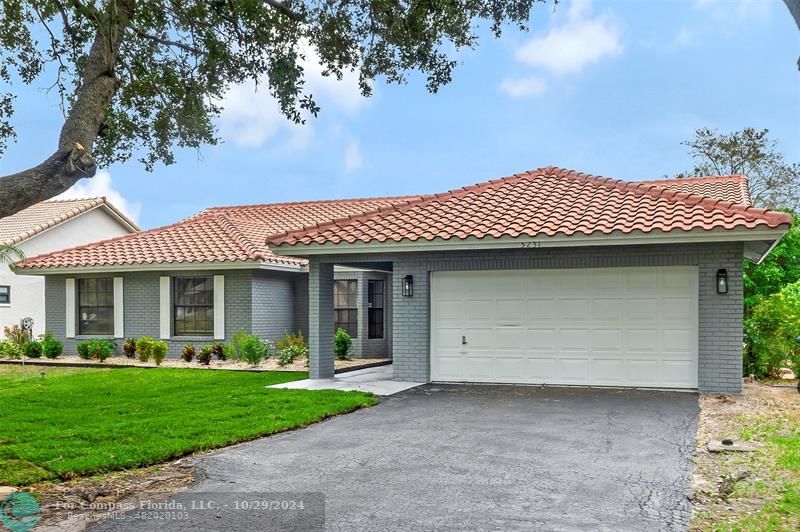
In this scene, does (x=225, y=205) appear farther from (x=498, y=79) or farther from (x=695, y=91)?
(x=695, y=91)

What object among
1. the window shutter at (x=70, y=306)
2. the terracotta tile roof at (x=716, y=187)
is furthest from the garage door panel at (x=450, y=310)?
the window shutter at (x=70, y=306)

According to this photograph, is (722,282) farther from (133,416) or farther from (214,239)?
(214,239)

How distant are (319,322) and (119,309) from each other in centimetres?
905

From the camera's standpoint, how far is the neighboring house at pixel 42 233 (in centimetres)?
2652

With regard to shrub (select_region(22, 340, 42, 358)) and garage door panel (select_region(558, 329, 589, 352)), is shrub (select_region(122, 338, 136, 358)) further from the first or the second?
garage door panel (select_region(558, 329, 589, 352))

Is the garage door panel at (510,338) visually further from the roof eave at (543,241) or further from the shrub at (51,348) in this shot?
the shrub at (51,348)

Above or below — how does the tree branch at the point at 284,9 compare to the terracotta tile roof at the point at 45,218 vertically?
above

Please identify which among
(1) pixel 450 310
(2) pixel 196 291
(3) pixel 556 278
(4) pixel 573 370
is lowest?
(4) pixel 573 370

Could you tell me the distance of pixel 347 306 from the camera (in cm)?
2133

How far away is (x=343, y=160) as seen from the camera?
26250 mm

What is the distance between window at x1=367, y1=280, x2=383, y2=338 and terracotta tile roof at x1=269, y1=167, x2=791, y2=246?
234 inches

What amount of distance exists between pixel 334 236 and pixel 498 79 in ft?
29.1

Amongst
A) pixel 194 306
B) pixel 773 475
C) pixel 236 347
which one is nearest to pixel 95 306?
pixel 194 306

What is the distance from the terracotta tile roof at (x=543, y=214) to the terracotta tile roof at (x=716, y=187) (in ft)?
13.3
